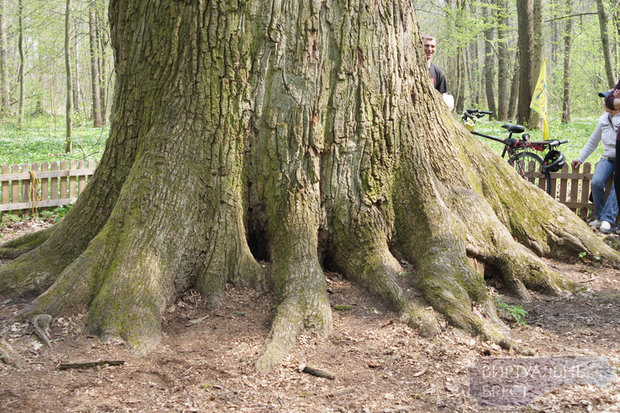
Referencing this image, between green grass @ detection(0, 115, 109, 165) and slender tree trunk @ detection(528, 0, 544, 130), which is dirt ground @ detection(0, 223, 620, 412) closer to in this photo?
green grass @ detection(0, 115, 109, 165)

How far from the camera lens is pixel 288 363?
367 cm

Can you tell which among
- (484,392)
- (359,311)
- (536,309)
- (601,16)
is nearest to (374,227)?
(359,311)

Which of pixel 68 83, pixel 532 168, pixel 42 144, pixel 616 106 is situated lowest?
pixel 532 168

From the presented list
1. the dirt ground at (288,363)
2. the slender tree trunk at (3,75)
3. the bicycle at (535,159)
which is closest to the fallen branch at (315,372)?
the dirt ground at (288,363)

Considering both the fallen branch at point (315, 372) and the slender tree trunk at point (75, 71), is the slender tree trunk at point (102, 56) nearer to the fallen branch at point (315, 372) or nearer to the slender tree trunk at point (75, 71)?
the slender tree trunk at point (75, 71)

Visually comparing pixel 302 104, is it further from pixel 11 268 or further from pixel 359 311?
pixel 11 268

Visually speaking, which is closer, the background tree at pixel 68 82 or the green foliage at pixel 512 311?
the green foliage at pixel 512 311

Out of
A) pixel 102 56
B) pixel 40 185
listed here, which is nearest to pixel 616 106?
pixel 40 185

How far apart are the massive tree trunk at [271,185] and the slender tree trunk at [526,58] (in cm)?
1598

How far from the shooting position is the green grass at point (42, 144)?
51.8 ft

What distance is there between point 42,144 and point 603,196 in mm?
19182

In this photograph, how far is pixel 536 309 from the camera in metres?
4.75

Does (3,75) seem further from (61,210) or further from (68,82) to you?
(61,210)

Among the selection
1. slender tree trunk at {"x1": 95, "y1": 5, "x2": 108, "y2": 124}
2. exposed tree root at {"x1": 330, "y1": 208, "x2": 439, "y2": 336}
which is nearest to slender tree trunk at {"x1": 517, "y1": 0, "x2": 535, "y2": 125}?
slender tree trunk at {"x1": 95, "y1": 5, "x2": 108, "y2": 124}
